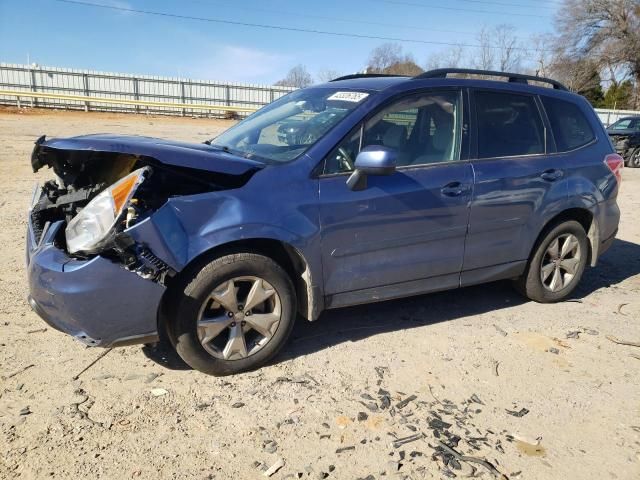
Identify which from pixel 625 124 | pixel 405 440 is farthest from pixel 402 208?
pixel 625 124

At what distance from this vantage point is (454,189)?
3920 millimetres

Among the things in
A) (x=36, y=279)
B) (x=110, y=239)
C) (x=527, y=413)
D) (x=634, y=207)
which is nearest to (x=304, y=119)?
(x=110, y=239)

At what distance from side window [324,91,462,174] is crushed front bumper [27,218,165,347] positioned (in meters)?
1.51

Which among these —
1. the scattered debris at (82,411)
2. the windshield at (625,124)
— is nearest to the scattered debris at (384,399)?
the scattered debris at (82,411)

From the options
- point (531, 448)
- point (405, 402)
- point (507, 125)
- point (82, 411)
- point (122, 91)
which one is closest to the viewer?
point (531, 448)

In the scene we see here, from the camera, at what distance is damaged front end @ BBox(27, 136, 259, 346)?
2895mm

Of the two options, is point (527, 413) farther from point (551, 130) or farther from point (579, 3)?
point (579, 3)

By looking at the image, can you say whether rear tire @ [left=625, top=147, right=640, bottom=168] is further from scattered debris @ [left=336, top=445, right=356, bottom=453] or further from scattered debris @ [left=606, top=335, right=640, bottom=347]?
scattered debris @ [left=336, top=445, right=356, bottom=453]

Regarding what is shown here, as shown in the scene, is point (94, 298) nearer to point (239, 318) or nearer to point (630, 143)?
point (239, 318)

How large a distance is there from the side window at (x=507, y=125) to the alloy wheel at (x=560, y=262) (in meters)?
0.88

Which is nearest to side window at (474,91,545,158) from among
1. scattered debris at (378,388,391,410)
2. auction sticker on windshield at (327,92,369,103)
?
auction sticker on windshield at (327,92,369,103)

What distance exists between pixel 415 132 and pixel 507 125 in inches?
36.5

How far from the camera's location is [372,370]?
3.54 meters

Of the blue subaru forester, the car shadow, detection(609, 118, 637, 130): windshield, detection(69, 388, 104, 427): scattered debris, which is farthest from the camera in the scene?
detection(609, 118, 637, 130): windshield
